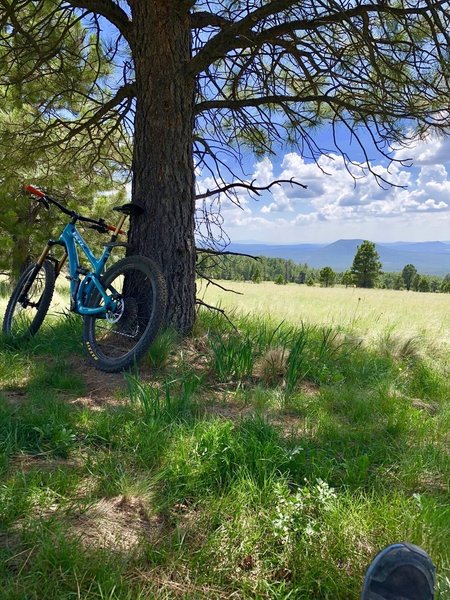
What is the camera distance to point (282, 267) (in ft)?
431

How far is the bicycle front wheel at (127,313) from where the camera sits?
342 centimetres

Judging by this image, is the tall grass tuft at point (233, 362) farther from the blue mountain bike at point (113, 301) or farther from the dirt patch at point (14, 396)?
the dirt patch at point (14, 396)

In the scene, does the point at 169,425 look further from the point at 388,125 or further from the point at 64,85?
the point at 64,85

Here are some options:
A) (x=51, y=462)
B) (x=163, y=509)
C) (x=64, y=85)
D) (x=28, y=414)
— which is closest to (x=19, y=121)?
(x=64, y=85)

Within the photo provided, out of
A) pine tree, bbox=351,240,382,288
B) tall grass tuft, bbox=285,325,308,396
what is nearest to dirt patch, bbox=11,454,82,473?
tall grass tuft, bbox=285,325,308,396

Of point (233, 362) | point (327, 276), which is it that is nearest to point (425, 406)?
point (233, 362)

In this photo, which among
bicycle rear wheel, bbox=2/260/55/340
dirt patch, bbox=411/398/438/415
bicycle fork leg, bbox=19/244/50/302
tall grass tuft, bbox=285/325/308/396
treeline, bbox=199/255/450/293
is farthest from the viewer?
treeline, bbox=199/255/450/293

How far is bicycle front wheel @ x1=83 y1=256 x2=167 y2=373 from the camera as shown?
3416 millimetres

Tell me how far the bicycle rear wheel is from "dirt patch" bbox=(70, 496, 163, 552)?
2774mm

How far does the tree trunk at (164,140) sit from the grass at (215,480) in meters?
1.01

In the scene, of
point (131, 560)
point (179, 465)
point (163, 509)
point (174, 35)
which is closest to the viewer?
point (131, 560)

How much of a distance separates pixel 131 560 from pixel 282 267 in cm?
13138

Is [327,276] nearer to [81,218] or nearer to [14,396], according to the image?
[81,218]

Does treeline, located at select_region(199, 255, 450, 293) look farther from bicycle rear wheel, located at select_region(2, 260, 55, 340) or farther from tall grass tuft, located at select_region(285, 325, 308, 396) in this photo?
bicycle rear wheel, located at select_region(2, 260, 55, 340)
